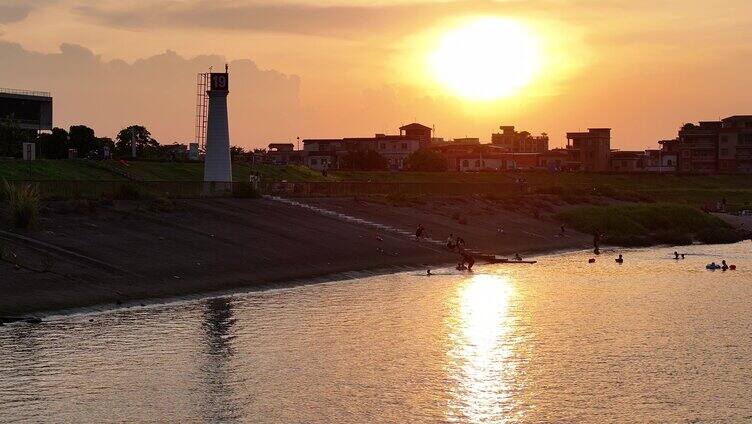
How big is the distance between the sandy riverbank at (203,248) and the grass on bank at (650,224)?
663 inches

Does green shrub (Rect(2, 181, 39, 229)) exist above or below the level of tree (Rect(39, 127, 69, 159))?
below

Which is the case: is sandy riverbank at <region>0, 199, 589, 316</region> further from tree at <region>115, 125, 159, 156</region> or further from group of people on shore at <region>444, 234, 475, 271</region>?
tree at <region>115, 125, 159, 156</region>

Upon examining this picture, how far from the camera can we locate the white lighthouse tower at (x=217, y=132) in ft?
281

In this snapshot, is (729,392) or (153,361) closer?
(729,392)

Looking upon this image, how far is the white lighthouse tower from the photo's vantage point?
85.6 m

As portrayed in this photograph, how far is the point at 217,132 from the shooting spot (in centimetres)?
8544

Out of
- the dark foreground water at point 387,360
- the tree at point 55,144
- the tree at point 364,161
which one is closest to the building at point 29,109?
the tree at point 55,144

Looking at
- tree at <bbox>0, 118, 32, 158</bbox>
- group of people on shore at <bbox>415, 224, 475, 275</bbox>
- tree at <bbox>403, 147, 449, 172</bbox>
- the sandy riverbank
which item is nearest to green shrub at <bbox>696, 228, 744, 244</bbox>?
the sandy riverbank

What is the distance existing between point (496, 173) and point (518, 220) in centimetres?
8754

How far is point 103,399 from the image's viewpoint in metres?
28.4

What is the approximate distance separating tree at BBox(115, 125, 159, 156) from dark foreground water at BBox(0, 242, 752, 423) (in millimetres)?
100988

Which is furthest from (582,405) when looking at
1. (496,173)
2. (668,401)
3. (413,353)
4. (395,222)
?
(496,173)

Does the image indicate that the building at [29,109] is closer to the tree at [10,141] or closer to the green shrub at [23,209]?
the tree at [10,141]

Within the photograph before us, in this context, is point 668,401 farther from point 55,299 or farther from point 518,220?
point 518,220
